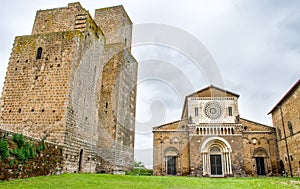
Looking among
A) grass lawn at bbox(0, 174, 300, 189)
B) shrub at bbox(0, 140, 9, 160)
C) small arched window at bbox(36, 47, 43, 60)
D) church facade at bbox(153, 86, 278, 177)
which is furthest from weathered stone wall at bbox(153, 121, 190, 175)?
shrub at bbox(0, 140, 9, 160)

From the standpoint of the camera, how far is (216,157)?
28031 mm

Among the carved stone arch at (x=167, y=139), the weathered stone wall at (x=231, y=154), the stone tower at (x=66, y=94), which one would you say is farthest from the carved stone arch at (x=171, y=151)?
the stone tower at (x=66, y=94)

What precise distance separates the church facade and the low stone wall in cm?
1774

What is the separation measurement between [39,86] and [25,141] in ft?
17.7

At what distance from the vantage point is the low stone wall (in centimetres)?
898

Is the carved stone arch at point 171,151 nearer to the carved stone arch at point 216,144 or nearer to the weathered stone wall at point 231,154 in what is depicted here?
the weathered stone wall at point 231,154

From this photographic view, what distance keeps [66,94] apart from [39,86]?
6.83 ft

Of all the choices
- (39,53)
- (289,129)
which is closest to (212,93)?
(289,129)

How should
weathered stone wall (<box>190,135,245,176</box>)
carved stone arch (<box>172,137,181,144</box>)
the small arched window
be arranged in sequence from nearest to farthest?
1. the small arched window
2. weathered stone wall (<box>190,135,245,176</box>)
3. carved stone arch (<box>172,137,181,144</box>)

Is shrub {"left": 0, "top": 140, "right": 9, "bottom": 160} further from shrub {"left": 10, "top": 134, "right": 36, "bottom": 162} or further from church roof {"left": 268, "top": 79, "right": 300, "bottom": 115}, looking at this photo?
church roof {"left": 268, "top": 79, "right": 300, "bottom": 115}

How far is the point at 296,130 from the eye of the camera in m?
22.8

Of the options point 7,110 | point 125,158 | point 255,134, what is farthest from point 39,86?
point 255,134

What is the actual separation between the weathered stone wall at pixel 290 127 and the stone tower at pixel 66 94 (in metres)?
16.4

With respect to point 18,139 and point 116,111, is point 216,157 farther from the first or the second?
point 18,139
